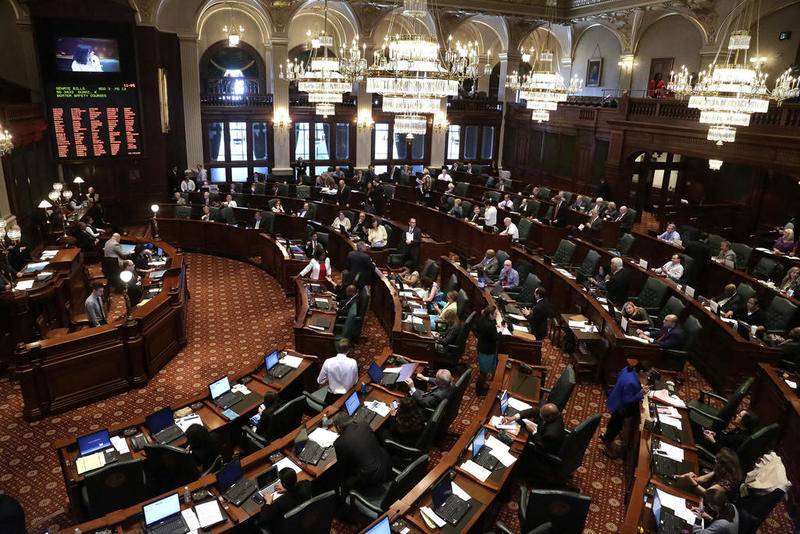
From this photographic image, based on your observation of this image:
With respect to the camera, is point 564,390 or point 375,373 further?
point 375,373

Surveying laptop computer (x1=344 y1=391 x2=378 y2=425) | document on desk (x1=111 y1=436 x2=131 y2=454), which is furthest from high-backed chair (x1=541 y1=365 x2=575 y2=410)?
document on desk (x1=111 y1=436 x2=131 y2=454)

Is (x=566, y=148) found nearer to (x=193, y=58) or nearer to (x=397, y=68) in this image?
(x=193, y=58)

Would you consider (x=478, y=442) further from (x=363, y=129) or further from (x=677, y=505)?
(x=363, y=129)

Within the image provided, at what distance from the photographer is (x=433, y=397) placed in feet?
20.7

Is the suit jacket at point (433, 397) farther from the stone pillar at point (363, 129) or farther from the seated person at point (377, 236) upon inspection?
the stone pillar at point (363, 129)

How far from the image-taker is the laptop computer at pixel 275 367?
6.99 meters

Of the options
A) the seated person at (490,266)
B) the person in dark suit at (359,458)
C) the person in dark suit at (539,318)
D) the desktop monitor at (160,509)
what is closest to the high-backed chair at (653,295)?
the person in dark suit at (539,318)

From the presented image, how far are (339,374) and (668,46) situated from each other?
58.7 feet

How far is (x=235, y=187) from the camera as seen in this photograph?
17.5 metres

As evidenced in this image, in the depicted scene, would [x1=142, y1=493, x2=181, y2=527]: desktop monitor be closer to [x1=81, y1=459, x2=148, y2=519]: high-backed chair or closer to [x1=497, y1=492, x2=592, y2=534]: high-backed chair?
[x1=81, y1=459, x2=148, y2=519]: high-backed chair

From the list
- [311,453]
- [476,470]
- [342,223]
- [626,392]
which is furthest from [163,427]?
[342,223]

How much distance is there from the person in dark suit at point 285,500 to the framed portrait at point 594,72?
2160 cm

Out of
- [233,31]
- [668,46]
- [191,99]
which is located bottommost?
[191,99]

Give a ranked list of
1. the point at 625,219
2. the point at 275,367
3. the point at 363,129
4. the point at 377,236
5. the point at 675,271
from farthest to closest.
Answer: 1. the point at 363,129
2. the point at 625,219
3. the point at 377,236
4. the point at 675,271
5. the point at 275,367
